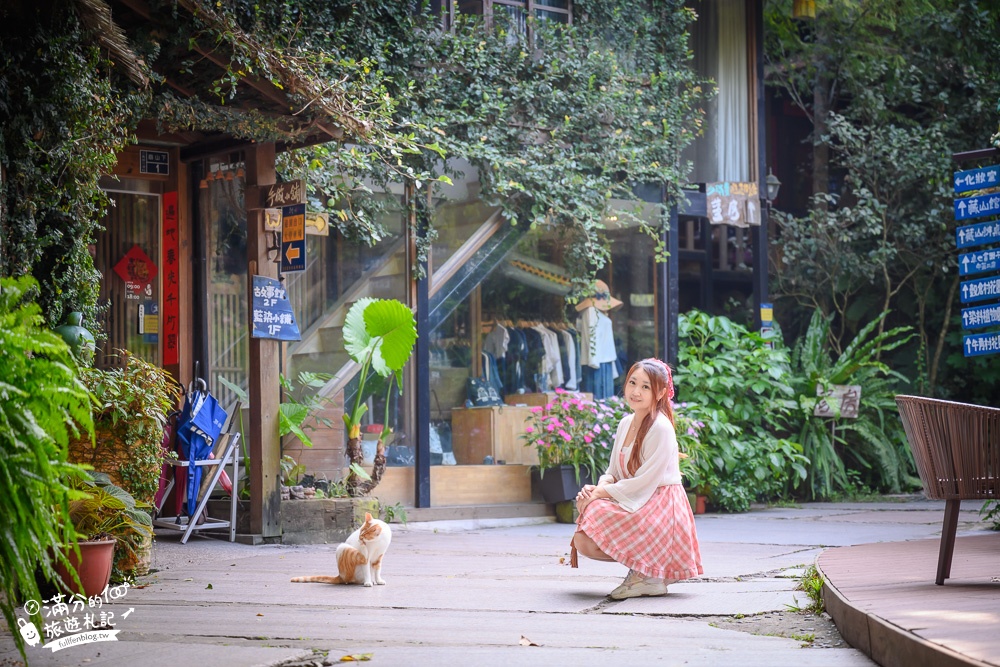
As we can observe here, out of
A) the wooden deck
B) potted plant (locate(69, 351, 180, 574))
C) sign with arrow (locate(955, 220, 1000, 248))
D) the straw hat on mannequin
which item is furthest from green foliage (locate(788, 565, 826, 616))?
the straw hat on mannequin

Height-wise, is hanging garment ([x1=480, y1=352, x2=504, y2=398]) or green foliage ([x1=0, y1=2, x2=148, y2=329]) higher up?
green foliage ([x1=0, y1=2, x2=148, y2=329])

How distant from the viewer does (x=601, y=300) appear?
13.2 meters

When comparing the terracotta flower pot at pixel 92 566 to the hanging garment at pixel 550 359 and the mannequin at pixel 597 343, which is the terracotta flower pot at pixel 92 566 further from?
the mannequin at pixel 597 343

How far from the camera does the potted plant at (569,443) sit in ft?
37.8

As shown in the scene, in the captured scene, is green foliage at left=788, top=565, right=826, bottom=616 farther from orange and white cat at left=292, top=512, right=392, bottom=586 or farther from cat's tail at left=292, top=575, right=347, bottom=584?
cat's tail at left=292, top=575, right=347, bottom=584

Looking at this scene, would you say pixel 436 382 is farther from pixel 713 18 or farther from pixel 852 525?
pixel 713 18

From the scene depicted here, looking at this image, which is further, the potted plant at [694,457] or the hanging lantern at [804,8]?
the hanging lantern at [804,8]

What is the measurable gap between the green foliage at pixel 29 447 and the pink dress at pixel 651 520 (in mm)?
2992

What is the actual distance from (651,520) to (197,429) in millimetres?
4115

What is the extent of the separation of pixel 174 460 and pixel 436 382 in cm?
379

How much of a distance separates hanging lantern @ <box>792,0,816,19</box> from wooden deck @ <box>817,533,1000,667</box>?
9.23 m

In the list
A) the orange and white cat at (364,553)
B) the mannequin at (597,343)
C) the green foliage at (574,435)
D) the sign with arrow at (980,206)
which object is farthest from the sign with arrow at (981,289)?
the orange and white cat at (364,553)

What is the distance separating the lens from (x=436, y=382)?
11742 millimetres

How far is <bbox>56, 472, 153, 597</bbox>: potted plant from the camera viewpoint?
18.8 ft
